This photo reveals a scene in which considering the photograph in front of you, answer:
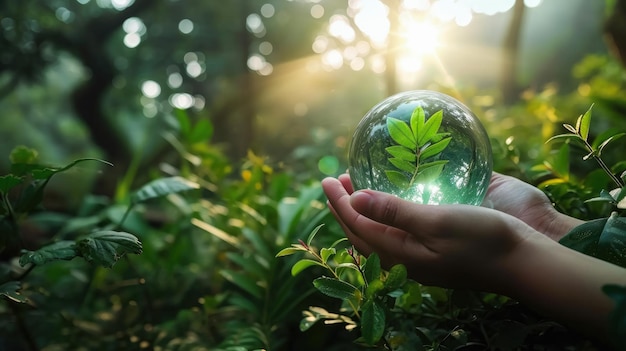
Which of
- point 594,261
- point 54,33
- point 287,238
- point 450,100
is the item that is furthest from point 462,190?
point 54,33

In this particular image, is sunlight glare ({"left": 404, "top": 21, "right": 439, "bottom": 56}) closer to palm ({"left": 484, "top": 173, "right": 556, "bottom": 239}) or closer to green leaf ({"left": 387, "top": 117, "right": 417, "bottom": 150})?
palm ({"left": 484, "top": 173, "right": 556, "bottom": 239})

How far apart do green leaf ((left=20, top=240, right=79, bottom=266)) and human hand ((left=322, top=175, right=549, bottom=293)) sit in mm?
700

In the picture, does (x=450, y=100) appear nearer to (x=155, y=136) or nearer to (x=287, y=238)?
(x=287, y=238)

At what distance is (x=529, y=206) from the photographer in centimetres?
127

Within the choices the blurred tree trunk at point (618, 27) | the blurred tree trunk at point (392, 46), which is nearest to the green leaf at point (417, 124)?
the blurred tree trunk at point (392, 46)

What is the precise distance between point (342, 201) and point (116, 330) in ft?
3.97

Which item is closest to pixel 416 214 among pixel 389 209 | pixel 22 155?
pixel 389 209

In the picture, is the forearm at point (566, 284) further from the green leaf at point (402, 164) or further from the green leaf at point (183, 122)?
the green leaf at point (183, 122)

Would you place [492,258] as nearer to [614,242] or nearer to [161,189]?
Result: [614,242]

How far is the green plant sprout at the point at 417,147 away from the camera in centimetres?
106

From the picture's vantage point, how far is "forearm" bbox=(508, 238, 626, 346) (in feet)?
2.66

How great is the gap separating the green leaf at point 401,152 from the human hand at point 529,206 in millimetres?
415

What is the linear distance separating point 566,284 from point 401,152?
1.37 ft

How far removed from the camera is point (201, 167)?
2.37 m
